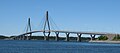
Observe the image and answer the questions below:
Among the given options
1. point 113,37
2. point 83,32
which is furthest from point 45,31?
point 113,37

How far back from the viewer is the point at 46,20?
176 meters

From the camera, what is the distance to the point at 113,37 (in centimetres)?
18138

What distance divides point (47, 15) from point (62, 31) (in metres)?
9.15

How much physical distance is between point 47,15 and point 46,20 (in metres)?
5.30

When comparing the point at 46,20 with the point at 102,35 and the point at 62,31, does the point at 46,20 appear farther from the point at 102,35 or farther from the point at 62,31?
the point at 102,35

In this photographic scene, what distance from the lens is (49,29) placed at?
18050cm

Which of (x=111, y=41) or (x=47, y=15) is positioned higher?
(x=47, y=15)

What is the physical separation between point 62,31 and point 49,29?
6001 mm

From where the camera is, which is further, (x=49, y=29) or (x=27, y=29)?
(x=27, y=29)

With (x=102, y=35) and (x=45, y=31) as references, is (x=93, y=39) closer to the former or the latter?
(x=102, y=35)

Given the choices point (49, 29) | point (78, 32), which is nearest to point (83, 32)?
point (78, 32)

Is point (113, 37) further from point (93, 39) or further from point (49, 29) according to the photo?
point (49, 29)

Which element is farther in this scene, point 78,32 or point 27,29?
point 27,29

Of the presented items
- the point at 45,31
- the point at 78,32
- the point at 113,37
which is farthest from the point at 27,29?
the point at 113,37
